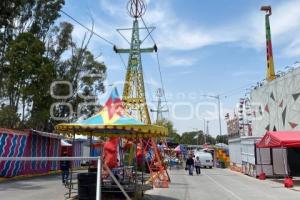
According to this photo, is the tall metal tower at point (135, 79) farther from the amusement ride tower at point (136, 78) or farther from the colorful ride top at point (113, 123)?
→ the colorful ride top at point (113, 123)

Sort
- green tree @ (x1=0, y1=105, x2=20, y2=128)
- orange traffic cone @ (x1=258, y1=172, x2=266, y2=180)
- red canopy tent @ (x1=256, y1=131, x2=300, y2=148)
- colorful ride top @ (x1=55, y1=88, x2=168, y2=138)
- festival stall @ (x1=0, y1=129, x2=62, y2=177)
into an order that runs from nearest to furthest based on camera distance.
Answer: colorful ride top @ (x1=55, y1=88, x2=168, y2=138) < red canopy tent @ (x1=256, y1=131, x2=300, y2=148) < festival stall @ (x1=0, y1=129, x2=62, y2=177) < orange traffic cone @ (x1=258, y1=172, x2=266, y2=180) < green tree @ (x1=0, y1=105, x2=20, y2=128)


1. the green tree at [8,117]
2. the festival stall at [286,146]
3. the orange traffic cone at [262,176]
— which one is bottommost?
the orange traffic cone at [262,176]

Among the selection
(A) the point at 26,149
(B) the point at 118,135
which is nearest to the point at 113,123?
(B) the point at 118,135

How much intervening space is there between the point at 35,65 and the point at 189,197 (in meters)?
16.5

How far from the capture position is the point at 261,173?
101ft

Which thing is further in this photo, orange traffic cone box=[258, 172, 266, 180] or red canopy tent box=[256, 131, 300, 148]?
orange traffic cone box=[258, 172, 266, 180]

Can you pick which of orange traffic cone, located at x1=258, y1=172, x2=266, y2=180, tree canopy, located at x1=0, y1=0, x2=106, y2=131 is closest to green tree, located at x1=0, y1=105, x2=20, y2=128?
tree canopy, located at x1=0, y1=0, x2=106, y2=131

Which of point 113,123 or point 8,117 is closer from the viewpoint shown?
point 113,123

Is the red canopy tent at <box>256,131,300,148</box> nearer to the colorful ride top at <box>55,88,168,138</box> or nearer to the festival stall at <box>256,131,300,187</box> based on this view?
the festival stall at <box>256,131,300,187</box>

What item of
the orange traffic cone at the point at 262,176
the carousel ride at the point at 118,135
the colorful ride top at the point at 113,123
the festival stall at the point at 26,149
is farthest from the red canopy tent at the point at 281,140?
the festival stall at the point at 26,149

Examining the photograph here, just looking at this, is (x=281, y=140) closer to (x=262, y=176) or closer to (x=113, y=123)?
(x=262, y=176)

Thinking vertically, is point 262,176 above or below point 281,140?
below

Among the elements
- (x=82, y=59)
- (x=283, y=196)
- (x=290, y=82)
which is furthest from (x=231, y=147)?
(x=283, y=196)

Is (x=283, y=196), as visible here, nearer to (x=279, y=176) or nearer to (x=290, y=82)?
(x=279, y=176)
